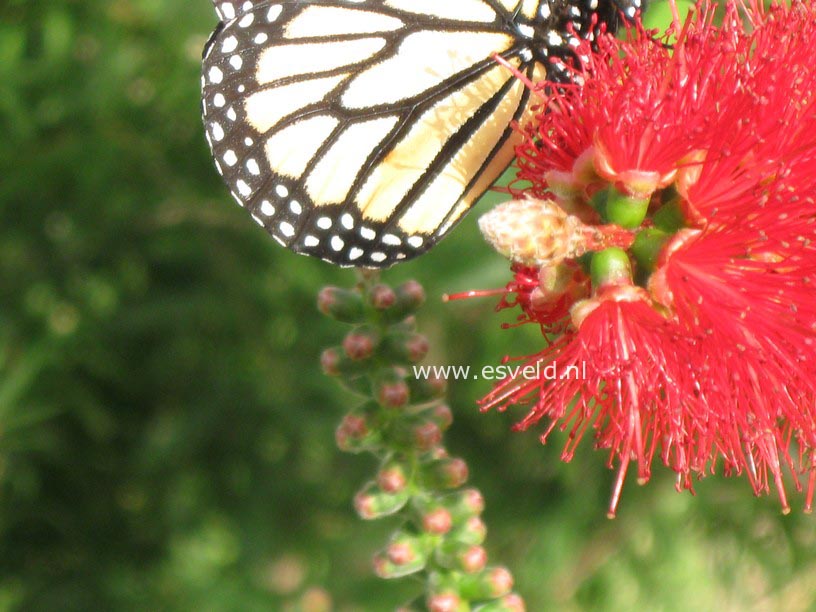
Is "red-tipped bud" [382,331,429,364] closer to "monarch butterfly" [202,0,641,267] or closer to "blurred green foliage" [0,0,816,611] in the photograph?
"monarch butterfly" [202,0,641,267]

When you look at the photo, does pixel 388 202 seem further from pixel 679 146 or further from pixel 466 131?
pixel 679 146

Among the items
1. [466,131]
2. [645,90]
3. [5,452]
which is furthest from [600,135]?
[5,452]

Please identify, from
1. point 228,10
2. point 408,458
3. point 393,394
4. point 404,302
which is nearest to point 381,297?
point 404,302

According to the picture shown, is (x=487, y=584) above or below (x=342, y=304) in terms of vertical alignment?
below

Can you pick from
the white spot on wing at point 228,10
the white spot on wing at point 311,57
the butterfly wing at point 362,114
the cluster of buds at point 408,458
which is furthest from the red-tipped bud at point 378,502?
the white spot on wing at point 228,10

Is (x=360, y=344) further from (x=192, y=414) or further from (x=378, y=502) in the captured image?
(x=192, y=414)

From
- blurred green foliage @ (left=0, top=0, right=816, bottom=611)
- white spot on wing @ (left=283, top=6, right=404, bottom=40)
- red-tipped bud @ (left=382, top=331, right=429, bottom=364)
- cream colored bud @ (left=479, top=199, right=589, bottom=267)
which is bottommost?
blurred green foliage @ (left=0, top=0, right=816, bottom=611)

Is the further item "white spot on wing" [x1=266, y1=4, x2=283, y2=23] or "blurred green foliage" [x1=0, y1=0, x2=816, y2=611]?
"blurred green foliage" [x1=0, y1=0, x2=816, y2=611]

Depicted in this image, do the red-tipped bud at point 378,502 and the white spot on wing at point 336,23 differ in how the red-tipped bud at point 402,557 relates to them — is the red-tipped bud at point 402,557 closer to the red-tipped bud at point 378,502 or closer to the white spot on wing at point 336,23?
the red-tipped bud at point 378,502

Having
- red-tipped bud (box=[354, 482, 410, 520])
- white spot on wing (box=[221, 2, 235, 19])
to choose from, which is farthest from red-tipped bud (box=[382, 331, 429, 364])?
white spot on wing (box=[221, 2, 235, 19])
